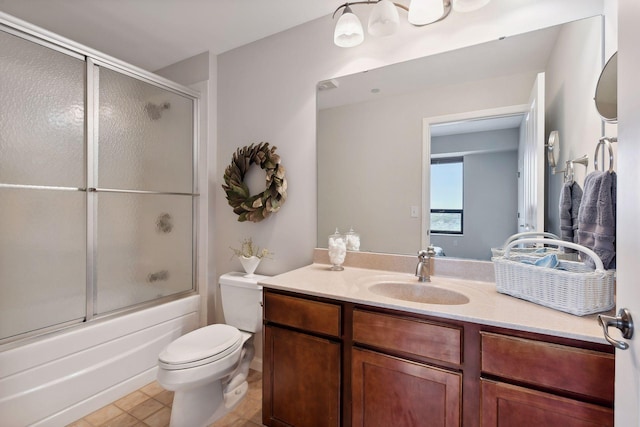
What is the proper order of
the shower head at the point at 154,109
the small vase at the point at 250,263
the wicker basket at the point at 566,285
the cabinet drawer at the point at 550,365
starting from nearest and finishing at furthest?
the cabinet drawer at the point at 550,365 → the wicker basket at the point at 566,285 → the small vase at the point at 250,263 → the shower head at the point at 154,109

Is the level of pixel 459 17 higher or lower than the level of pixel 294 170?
higher

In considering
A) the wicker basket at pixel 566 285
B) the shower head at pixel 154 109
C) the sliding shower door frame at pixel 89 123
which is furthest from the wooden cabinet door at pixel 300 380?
the shower head at pixel 154 109

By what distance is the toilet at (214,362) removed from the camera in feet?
4.74

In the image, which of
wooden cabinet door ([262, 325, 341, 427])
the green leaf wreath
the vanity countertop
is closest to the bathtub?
the green leaf wreath

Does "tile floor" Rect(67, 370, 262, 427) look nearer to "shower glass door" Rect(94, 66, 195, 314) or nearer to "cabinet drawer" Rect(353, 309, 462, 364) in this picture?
"shower glass door" Rect(94, 66, 195, 314)

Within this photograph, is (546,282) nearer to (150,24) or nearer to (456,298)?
(456,298)

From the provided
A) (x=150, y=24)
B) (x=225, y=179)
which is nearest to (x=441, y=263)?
(x=225, y=179)

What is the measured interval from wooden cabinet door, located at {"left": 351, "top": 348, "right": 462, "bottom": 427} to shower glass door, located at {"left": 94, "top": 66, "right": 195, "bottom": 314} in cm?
163

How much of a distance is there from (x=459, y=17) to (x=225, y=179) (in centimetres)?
172

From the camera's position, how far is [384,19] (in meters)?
1.45

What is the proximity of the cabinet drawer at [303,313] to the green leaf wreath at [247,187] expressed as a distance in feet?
2.38

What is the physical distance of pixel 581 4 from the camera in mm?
1261

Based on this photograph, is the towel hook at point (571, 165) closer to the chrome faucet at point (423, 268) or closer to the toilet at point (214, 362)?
the chrome faucet at point (423, 268)

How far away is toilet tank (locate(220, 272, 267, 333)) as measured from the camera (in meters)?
1.90
